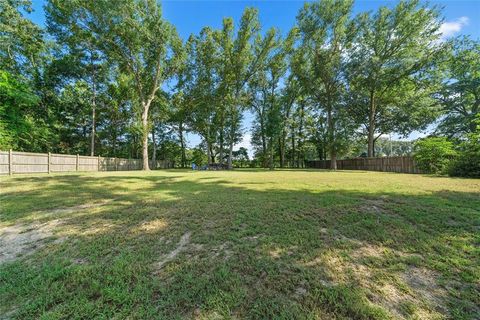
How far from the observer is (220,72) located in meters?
24.3

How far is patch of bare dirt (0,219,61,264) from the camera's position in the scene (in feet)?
8.37

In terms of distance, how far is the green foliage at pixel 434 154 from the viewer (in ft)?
42.2

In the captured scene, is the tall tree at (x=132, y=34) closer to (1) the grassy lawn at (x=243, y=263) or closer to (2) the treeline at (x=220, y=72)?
(2) the treeline at (x=220, y=72)

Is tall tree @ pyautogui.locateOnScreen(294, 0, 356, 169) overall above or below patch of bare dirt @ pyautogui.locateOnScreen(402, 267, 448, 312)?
above

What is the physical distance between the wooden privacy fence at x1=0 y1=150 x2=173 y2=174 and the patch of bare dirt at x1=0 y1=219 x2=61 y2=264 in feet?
38.1

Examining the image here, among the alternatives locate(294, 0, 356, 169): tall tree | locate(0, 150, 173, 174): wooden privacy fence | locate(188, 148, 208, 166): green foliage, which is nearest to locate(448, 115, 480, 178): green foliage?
locate(294, 0, 356, 169): tall tree

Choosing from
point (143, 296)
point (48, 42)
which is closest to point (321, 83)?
point (143, 296)

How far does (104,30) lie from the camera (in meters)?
17.0

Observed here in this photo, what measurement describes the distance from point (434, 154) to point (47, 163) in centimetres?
2519

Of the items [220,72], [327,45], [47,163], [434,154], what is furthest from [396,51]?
[47,163]

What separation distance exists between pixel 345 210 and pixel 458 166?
11577 mm

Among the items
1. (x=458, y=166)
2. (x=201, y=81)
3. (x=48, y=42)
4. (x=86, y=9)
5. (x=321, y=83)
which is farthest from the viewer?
(x=201, y=81)

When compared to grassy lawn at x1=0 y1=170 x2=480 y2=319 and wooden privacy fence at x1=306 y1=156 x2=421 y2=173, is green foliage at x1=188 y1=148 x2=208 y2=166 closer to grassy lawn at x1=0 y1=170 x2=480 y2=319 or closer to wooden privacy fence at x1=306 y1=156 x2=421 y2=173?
wooden privacy fence at x1=306 y1=156 x2=421 y2=173

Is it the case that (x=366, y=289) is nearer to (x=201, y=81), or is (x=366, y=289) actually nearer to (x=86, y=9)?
(x=86, y=9)
